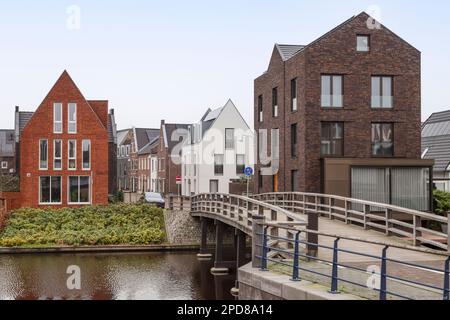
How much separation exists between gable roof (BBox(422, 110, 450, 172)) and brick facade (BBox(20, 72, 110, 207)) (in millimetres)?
23296

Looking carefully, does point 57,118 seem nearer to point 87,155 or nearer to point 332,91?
point 87,155

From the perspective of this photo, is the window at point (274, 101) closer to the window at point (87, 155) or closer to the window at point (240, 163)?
the window at point (87, 155)

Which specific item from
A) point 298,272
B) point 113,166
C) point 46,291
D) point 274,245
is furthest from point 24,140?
point 298,272

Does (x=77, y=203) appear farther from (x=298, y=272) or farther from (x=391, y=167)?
(x=298, y=272)

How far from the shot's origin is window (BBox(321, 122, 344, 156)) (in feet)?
103

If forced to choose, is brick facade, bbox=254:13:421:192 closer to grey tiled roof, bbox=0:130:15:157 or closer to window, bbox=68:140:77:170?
window, bbox=68:140:77:170

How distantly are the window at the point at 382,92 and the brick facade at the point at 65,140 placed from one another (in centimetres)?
1786

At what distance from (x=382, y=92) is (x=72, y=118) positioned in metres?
19.9

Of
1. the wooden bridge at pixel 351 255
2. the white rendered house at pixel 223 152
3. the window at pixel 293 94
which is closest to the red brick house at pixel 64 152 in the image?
the window at pixel 293 94

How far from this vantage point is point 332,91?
103ft

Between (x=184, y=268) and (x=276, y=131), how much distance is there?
11475mm

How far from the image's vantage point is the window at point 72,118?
40.3 meters

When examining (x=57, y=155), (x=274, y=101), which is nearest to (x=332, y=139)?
(x=274, y=101)

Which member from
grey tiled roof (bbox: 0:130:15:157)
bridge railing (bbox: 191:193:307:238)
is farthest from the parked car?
grey tiled roof (bbox: 0:130:15:157)
